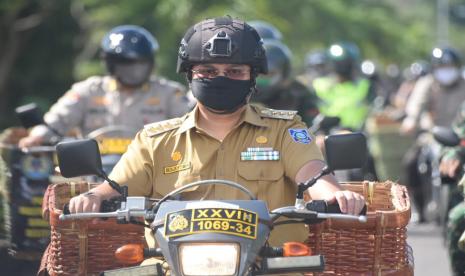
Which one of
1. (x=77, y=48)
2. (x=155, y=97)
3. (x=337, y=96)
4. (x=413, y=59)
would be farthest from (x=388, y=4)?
(x=155, y=97)

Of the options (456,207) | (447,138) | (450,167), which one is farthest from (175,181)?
(450,167)

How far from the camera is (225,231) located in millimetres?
5070

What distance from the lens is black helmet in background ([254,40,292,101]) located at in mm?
11219

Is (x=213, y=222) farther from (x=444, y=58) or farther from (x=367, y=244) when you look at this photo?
(x=444, y=58)

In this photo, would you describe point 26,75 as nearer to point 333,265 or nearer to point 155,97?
point 155,97

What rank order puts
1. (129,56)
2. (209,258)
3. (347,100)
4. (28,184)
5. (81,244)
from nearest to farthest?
(209,258), (81,244), (28,184), (129,56), (347,100)

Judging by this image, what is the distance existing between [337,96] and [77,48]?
57.0ft

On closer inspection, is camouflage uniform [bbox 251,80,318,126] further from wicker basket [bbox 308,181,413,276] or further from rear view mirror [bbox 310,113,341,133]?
wicker basket [bbox 308,181,413,276]

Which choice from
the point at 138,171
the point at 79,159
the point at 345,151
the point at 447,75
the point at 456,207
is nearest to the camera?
the point at 345,151

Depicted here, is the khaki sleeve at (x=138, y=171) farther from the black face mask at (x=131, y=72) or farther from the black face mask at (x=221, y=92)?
the black face mask at (x=131, y=72)

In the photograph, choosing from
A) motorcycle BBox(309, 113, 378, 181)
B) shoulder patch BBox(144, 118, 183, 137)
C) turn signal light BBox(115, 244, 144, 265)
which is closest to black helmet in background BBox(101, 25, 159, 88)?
motorcycle BBox(309, 113, 378, 181)

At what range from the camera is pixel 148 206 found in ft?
18.7

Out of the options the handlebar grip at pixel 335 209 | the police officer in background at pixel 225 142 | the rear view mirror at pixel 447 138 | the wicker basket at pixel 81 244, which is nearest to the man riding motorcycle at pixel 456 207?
the rear view mirror at pixel 447 138

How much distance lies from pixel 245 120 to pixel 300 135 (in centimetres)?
27
